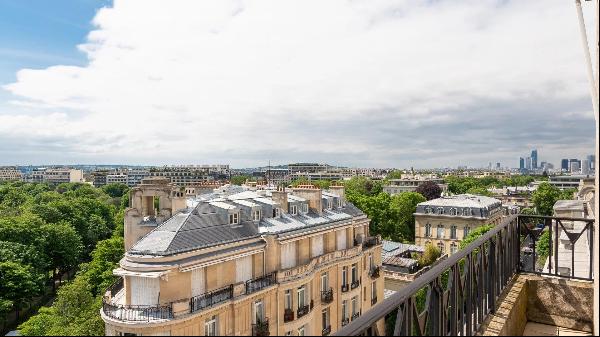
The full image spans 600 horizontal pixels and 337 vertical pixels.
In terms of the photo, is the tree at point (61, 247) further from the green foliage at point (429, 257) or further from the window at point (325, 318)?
the green foliage at point (429, 257)

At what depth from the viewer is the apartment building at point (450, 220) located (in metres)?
50.2

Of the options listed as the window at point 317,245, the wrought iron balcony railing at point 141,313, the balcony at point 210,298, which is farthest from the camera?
the window at point 317,245

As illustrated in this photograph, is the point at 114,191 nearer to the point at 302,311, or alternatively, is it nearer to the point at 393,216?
the point at 393,216

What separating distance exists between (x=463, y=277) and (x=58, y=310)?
24671 mm

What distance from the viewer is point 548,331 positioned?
7.43 metres

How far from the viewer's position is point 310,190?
87.5 feet

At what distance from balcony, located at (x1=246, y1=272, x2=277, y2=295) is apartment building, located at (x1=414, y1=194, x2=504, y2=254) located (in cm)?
3622

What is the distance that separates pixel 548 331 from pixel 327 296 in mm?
16609

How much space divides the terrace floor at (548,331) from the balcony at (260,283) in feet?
40.8

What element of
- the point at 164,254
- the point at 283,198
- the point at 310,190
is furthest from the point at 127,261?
the point at 310,190

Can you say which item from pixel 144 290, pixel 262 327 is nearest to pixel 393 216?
pixel 262 327

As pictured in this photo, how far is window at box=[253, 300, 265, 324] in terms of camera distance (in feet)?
60.5

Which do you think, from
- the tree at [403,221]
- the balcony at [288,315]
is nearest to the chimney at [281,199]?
the balcony at [288,315]

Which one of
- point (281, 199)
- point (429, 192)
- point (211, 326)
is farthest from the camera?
point (429, 192)
